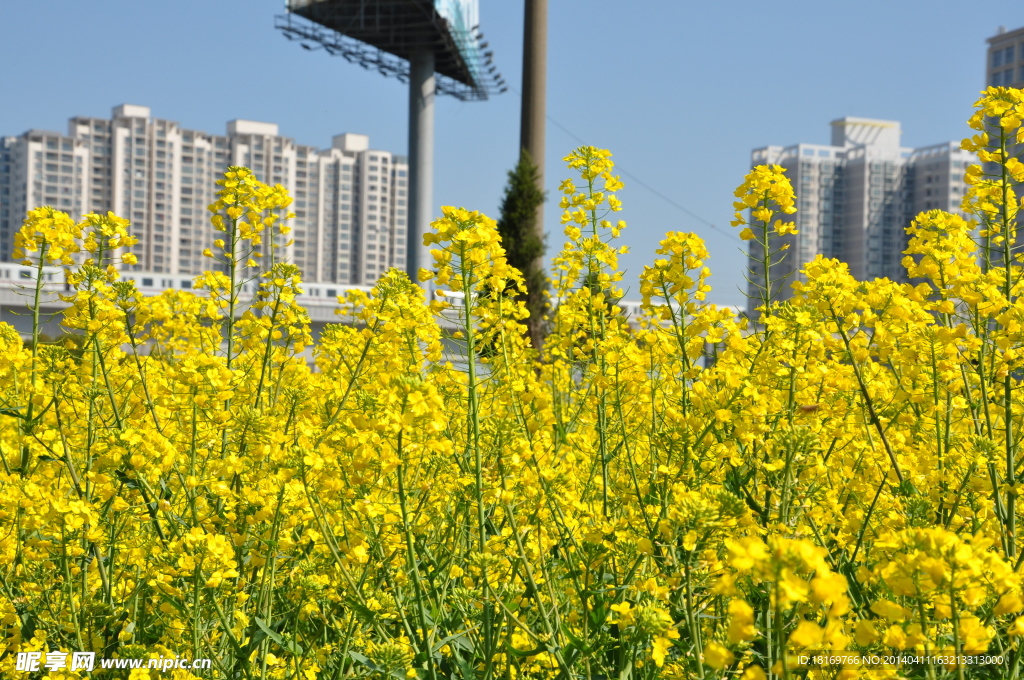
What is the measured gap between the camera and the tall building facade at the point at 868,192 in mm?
82812

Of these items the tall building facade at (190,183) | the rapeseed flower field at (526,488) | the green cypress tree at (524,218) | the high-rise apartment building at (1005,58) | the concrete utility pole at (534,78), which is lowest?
Answer: the rapeseed flower field at (526,488)

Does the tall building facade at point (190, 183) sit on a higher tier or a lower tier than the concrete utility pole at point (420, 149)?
higher

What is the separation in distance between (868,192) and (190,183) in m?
64.7

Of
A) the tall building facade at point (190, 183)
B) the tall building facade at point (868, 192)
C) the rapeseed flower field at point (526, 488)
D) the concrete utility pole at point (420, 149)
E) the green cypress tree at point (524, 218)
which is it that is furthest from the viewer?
the tall building facade at point (190, 183)

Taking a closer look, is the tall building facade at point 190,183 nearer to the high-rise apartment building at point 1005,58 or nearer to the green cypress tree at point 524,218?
the high-rise apartment building at point 1005,58

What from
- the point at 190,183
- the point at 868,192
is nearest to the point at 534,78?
the point at 868,192

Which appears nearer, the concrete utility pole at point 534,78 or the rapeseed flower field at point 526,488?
the rapeseed flower field at point 526,488

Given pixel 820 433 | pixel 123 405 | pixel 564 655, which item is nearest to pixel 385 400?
pixel 564 655

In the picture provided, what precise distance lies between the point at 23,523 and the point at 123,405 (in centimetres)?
165

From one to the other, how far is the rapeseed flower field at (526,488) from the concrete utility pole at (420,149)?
66.6 ft

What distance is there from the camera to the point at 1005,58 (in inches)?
2911

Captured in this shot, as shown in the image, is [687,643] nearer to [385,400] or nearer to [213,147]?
[385,400]

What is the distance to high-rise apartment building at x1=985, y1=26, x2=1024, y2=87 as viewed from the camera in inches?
2844

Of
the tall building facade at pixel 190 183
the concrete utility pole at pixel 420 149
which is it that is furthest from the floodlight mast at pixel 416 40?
the tall building facade at pixel 190 183
